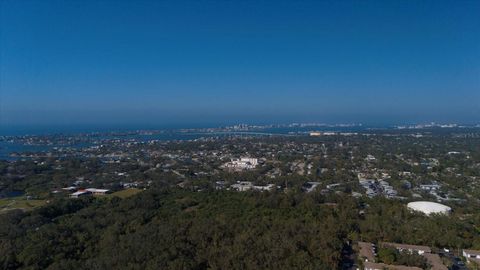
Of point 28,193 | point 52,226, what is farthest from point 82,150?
point 52,226

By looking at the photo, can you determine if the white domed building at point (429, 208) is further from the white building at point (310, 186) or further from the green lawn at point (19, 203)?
the green lawn at point (19, 203)

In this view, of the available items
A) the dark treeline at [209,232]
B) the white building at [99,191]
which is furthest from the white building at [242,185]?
the white building at [99,191]

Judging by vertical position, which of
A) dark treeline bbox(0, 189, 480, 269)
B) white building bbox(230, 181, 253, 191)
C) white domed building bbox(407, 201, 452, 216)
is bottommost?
white building bbox(230, 181, 253, 191)

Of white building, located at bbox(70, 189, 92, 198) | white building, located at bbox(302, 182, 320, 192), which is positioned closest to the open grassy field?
white building, located at bbox(70, 189, 92, 198)

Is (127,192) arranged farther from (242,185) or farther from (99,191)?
(242,185)

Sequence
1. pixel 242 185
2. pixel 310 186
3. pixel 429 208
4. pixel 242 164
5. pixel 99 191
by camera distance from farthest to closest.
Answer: pixel 242 164 < pixel 242 185 < pixel 310 186 < pixel 99 191 < pixel 429 208

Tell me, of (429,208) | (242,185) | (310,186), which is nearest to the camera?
(429,208)

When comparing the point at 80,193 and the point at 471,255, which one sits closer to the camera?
the point at 471,255

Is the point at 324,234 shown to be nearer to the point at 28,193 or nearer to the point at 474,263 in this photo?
the point at 474,263

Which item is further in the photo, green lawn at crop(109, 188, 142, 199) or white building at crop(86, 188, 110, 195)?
white building at crop(86, 188, 110, 195)

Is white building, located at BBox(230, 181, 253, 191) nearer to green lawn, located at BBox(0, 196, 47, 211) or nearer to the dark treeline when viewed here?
the dark treeline

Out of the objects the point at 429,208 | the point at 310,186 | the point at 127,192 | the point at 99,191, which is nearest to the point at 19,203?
the point at 99,191

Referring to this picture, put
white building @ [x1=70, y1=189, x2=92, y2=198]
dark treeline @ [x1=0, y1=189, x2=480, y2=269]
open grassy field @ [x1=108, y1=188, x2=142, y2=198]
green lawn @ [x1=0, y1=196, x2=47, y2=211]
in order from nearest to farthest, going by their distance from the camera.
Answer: dark treeline @ [x1=0, y1=189, x2=480, y2=269]
green lawn @ [x1=0, y1=196, x2=47, y2=211]
white building @ [x1=70, y1=189, x2=92, y2=198]
open grassy field @ [x1=108, y1=188, x2=142, y2=198]
